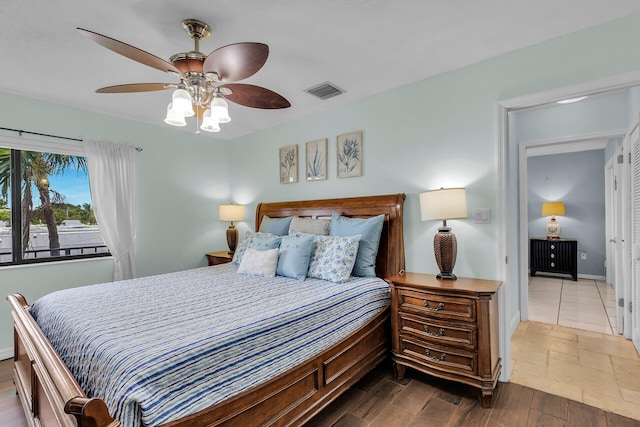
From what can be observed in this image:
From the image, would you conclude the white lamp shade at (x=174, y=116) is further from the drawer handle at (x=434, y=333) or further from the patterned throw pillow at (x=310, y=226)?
the drawer handle at (x=434, y=333)

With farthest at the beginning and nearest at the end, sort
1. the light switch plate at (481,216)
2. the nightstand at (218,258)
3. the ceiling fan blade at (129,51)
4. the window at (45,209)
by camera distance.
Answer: the nightstand at (218,258), the window at (45,209), the light switch plate at (481,216), the ceiling fan blade at (129,51)

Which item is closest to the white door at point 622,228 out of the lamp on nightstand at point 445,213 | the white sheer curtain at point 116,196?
the lamp on nightstand at point 445,213

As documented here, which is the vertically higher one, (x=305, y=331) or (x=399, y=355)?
(x=305, y=331)

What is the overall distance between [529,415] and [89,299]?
2.98m

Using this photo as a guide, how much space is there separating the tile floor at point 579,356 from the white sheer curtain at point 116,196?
13.2 feet

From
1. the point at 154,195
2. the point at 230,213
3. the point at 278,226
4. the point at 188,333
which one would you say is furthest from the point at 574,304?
the point at 154,195

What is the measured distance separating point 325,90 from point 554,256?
565 cm

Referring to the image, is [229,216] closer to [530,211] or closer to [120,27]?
[120,27]

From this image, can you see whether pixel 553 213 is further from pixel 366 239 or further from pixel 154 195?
pixel 154 195

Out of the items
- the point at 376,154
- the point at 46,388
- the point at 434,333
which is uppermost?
the point at 376,154

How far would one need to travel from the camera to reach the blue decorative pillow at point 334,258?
262 centimetres

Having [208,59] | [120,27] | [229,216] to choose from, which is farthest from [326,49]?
[229,216]

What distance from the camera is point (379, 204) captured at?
3119 mm

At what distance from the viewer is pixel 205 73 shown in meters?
1.89
